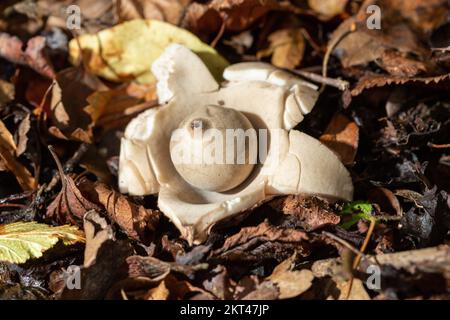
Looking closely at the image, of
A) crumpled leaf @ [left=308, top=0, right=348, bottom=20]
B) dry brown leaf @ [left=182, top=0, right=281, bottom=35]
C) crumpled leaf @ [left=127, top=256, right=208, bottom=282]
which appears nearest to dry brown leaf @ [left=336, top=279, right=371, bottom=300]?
crumpled leaf @ [left=127, top=256, right=208, bottom=282]

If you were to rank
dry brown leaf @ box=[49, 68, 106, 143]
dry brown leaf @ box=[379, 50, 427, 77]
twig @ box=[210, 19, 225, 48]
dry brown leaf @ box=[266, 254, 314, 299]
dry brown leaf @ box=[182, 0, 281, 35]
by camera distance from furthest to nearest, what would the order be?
twig @ box=[210, 19, 225, 48] < dry brown leaf @ box=[182, 0, 281, 35] < dry brown leaf @ box=[49, 68, 106, 143] < dry brown leaf @ box=[379, 50, 427, 77] < dry brown leaf @ box=[266, 254, 314, 299]

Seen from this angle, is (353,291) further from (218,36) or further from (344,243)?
(218,36)

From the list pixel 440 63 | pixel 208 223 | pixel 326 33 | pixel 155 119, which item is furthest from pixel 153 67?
pixel 440 63

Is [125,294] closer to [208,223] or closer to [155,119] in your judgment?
[208,223]

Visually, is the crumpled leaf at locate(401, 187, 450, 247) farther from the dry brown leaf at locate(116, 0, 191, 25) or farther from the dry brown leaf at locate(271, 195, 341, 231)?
the dry brown leaf at locate(116, 0, 191, 25)

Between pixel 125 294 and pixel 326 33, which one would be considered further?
pixel 326 33

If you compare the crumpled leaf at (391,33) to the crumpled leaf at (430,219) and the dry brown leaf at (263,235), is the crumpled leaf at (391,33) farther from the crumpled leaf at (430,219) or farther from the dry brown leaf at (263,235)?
the dry brown leaf at (263,235)
